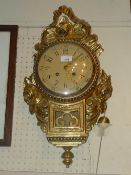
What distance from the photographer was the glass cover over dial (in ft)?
5.91

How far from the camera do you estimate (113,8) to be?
2.00 meters

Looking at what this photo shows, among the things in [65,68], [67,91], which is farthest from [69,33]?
[67,91]

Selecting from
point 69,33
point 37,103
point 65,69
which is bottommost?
point 37,103

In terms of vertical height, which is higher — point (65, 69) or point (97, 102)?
point (65, 69)

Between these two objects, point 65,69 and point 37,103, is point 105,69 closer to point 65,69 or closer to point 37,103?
point 65,69

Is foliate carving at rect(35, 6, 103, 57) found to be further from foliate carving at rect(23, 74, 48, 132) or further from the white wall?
foliate carving at rect(23, 74, 48, 132)

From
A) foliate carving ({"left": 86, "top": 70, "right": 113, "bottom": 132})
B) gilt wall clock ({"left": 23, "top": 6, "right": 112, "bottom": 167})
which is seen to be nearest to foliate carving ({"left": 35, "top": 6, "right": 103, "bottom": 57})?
gilt wall clock ({"left": 23, "top": 6, "right": 112, "bottom": 167})

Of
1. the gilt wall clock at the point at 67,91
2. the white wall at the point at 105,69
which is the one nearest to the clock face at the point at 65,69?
the gilt wall clock at the point at 67,91

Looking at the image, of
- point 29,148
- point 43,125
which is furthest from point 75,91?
point 29,148

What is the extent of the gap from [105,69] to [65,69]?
0.23m

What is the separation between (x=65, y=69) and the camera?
183 cm

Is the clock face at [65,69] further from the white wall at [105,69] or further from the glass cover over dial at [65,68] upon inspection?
the white wall at [105,69]

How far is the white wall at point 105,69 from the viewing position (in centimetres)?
179

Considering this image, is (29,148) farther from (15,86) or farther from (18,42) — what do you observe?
(18,42)
